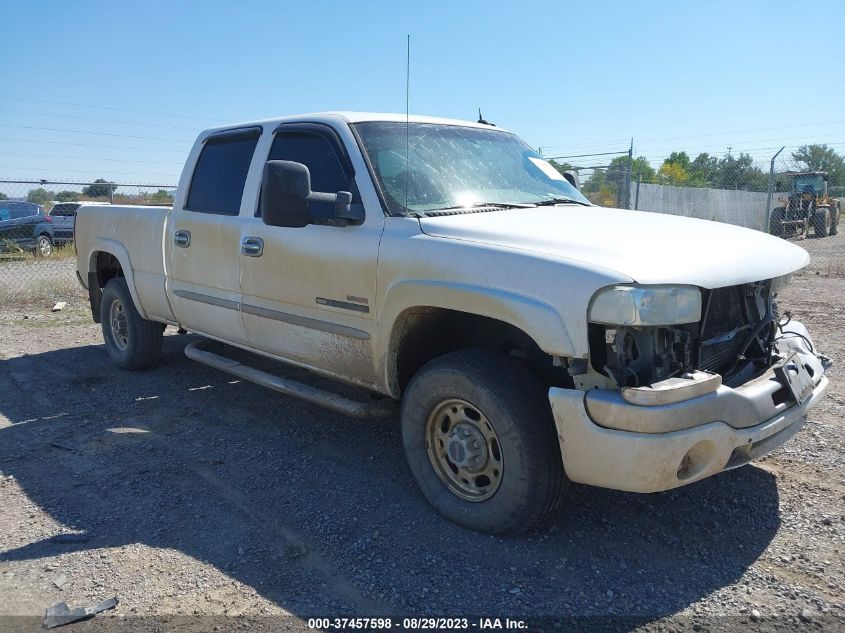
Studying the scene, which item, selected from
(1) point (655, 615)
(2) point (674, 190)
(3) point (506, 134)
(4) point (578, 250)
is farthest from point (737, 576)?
(2) point (674, 190)

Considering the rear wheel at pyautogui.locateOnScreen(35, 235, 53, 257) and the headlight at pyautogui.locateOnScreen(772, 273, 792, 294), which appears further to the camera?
the rear wheel at pyautogui.locateOnScreen(35, 235, 53, 257)

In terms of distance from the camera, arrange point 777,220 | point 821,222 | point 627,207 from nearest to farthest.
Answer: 1. point 627,207
2. point 777,220
3. point 821,222

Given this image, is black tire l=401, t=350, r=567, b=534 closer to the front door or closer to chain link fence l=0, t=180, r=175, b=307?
the front door

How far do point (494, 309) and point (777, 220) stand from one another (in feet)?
69.9

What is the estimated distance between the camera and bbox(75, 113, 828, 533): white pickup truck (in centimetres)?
278

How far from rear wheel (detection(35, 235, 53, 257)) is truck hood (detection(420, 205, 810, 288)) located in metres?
17.4

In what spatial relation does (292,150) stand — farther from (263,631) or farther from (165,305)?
(263,631)

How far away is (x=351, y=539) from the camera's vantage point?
331 cm

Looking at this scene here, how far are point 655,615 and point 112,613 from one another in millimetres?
2203

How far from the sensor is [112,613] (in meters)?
2.79

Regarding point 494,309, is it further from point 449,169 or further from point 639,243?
point 449,169

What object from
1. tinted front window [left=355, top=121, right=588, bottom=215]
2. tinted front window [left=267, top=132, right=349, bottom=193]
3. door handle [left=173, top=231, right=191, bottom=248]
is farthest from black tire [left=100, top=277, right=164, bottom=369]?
tinted front window [left=355, top=121, right=588, bottom=215]

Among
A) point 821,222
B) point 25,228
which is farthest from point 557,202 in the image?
point 821,222

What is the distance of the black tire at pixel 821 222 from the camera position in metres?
21.8
